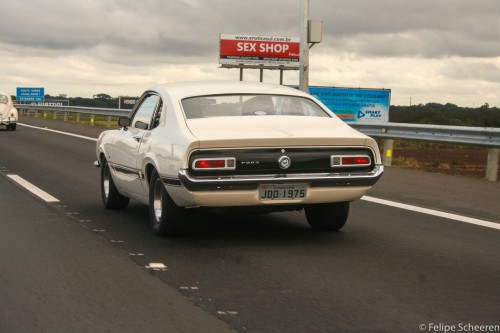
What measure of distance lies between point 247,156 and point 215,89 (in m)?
1.41

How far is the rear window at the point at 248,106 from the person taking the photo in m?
7.48

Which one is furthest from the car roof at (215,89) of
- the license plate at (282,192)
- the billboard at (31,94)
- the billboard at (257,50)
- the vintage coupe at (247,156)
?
the billboard at (31,94)

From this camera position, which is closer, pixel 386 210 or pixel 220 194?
pixel 220 194

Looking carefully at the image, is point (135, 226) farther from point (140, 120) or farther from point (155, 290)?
point (155, 290)

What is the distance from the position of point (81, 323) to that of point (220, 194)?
2.32 m

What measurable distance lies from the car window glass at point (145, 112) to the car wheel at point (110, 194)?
0.92 m

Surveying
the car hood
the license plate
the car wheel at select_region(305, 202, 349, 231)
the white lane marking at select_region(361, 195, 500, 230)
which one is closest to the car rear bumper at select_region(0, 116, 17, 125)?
the white lane marking at select_region(361, 195, 500, 230)

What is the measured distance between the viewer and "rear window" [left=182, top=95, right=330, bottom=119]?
7.48 metres

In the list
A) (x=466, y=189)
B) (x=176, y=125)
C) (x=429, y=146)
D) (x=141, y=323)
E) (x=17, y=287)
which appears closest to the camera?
(x=141, y=323)

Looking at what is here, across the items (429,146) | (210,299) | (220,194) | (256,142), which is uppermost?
(256,142)

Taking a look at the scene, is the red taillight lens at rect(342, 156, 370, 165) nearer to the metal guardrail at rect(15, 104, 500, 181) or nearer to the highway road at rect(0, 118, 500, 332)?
the highway road at rect(0, 118, 500, 332)

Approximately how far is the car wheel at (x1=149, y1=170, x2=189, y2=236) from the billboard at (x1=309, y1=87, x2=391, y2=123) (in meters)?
25.3

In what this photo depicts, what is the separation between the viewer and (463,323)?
15.2 feet

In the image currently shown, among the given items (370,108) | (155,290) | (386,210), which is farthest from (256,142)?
(370,108)
